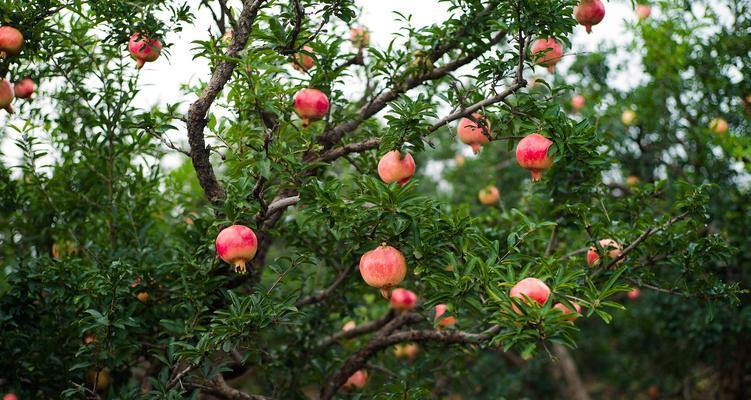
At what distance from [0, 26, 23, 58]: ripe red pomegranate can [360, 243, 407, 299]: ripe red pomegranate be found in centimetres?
172

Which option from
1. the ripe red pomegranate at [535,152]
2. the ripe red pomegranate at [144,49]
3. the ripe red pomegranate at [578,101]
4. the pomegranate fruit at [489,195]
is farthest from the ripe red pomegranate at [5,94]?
the ripe red pomegranate at [578,101]

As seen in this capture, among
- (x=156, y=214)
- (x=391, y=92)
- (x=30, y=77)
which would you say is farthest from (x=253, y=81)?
(x=156, y=214)

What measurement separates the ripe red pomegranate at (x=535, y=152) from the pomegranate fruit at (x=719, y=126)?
9.01 feet

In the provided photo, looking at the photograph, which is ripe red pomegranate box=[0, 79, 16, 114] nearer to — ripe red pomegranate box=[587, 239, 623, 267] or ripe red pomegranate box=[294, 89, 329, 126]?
ripe red pomegranate box=[294, 89, 329, 126]

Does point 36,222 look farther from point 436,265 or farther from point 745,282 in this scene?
point 745,282

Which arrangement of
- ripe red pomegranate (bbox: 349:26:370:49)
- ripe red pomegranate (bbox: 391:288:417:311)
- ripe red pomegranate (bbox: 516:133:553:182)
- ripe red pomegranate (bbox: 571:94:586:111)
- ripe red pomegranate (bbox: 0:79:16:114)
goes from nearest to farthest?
ripe red pomegranate (bbox: 516:133:553:182), ripe red pomegranate (bbox: 0:79:16:114), ripe red pomegranate (bbox: 349:26:370:49), ripe red pomegranate (bbox: 391:288:417:311), ripe red pomegranate (bbox: 571:94:586:111)

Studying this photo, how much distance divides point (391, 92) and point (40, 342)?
2015 mm

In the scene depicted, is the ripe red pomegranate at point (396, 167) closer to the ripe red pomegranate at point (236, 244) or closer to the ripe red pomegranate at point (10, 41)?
the ripe red pomegranate at point (236, 244)

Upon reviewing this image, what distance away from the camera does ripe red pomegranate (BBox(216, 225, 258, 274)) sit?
2270 mm

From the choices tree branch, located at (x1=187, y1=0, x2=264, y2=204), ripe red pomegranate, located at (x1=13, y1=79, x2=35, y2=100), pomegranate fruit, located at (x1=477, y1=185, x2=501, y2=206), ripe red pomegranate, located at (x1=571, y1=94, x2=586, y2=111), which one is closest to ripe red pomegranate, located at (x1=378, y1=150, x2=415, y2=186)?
tree branch, located at (x1=187, y1=0, x2=264, y2=204)

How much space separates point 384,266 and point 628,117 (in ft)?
12.9

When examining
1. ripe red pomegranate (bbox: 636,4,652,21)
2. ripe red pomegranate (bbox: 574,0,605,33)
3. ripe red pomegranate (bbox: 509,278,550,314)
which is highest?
ripe red pomegranate (bbox: 636,4,652,21)

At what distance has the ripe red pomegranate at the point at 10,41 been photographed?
257 cm

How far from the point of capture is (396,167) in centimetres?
242
